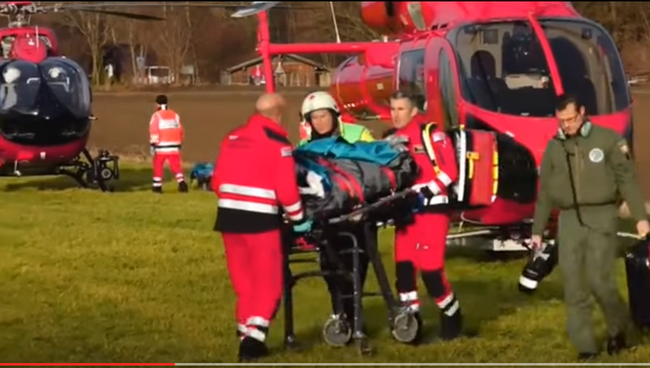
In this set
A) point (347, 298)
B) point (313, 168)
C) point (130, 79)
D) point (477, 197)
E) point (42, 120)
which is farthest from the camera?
point (130, 79)

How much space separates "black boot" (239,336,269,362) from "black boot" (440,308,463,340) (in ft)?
4.42

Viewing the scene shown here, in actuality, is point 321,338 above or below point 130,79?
below

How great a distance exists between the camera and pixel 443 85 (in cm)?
1107

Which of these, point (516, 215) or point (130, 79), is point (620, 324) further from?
point (130, 79)

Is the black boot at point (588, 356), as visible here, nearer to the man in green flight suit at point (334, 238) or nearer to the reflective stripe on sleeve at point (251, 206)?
the man in green flight suit at point (334, 238)

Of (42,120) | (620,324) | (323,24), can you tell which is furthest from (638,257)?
(42,120)

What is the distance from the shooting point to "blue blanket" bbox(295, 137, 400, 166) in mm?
7355

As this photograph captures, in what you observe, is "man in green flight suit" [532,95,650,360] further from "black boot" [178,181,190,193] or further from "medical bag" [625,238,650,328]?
"black boot" [178,181,190,193]

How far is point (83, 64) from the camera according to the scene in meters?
21.5

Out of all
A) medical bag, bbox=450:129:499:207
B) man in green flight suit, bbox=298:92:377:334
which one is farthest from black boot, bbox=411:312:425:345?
medical bag, bbox=450:129:499:207

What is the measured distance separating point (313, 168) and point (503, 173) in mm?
3235

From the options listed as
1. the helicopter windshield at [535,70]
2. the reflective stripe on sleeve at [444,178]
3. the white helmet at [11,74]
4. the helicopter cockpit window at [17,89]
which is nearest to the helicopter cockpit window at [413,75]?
the helicopter windshield at [535,70]

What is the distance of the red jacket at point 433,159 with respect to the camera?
761 centimetres

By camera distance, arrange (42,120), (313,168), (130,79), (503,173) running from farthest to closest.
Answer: (130,79) → (42,120) → (503,173) → (313,168)
